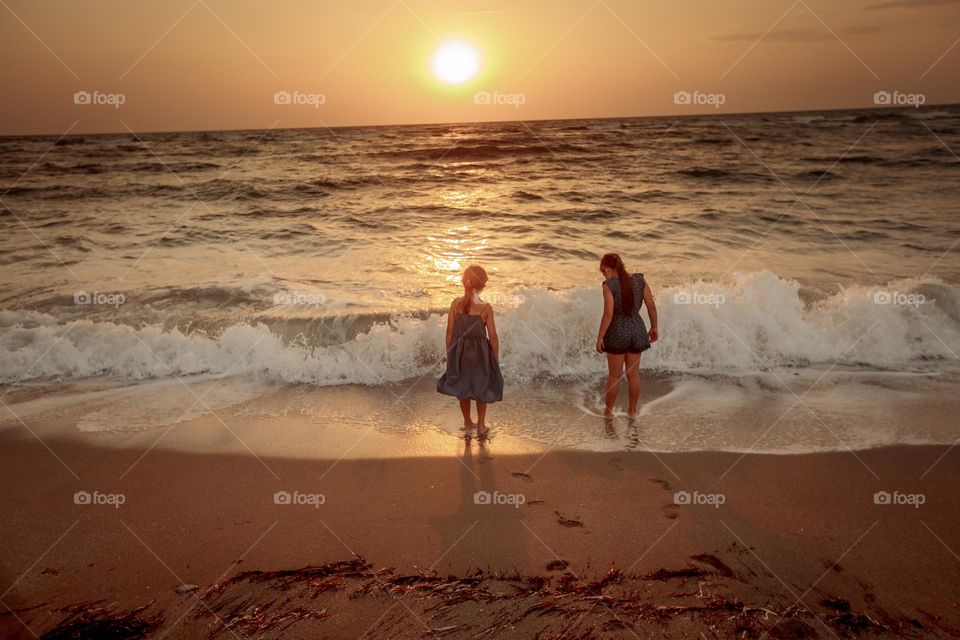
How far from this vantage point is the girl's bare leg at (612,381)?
6.18 m

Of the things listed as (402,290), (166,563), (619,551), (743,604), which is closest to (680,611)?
(743,604)

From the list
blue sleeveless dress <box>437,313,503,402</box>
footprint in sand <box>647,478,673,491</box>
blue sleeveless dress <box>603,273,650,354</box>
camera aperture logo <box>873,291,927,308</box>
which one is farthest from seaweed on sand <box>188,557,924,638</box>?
camera aperture logo <box>873,291,927,308</box>

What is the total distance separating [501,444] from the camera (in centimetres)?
557

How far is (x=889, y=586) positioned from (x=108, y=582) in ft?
14.4

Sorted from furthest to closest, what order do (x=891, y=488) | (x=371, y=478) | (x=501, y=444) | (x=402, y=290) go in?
(x=402, y=290)
(x=501, y=444)
(x=371, y=478)
(x=891, y=488)

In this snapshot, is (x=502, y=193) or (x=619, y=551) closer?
(x=619, y=551)

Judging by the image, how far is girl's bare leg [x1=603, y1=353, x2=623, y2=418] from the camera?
20.3ft

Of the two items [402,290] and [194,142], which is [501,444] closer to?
[402,290]

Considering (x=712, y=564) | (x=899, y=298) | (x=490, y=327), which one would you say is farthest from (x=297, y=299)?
(x=899, y=298)

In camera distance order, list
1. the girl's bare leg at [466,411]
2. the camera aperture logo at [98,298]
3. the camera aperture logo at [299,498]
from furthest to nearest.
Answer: the camera aperture logo at [98,298], the girl's bare leg at [466,411], the camera aperture logo at [299,498]

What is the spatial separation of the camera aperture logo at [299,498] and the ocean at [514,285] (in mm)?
1293

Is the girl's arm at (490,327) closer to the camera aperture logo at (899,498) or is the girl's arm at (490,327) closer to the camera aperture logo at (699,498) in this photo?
the camera aperture logo at (699,498)

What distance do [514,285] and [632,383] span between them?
4.94 m

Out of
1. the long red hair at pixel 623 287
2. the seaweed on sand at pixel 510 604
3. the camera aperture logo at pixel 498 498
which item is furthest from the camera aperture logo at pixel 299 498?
the long red hair at pixel 623 287
